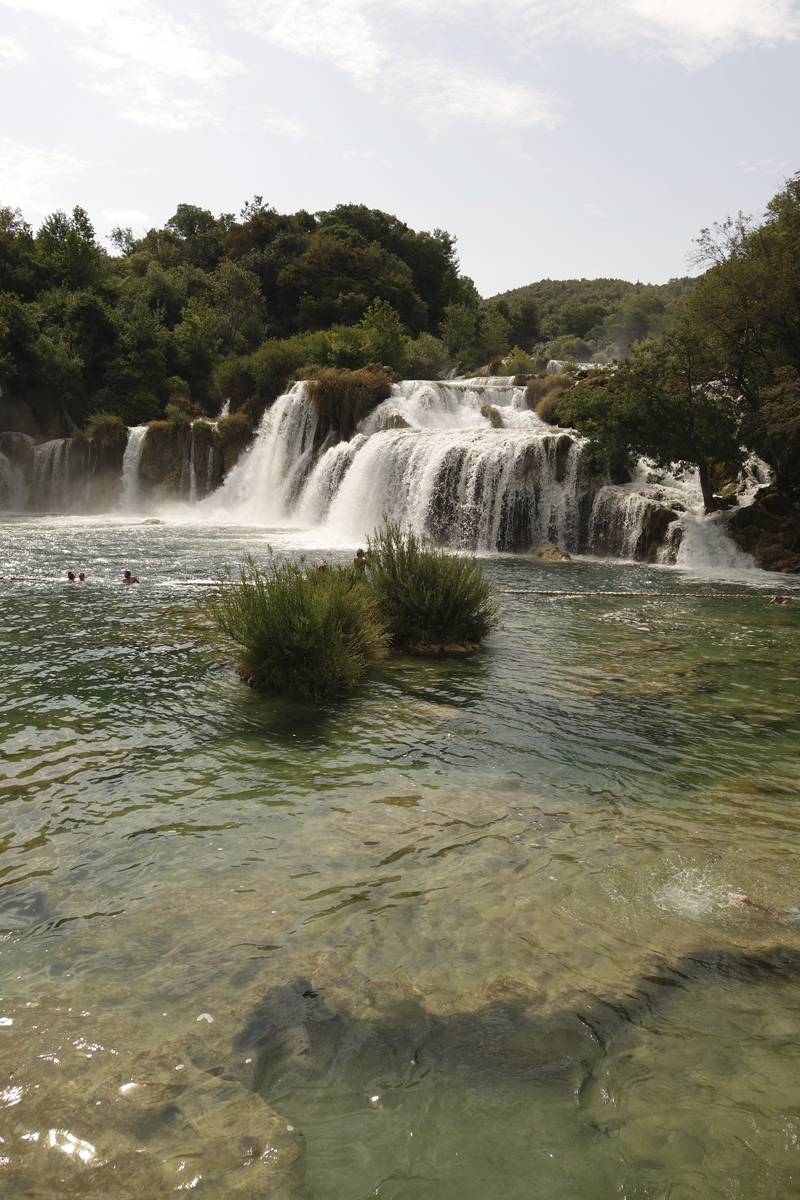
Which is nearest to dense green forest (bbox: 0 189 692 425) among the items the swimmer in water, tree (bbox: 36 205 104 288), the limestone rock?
tree (bbox: 36 205 104 288)

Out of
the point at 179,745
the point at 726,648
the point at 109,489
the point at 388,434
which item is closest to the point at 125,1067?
the point at 179,745

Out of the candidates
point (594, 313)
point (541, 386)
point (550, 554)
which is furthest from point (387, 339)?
point (594, 313)

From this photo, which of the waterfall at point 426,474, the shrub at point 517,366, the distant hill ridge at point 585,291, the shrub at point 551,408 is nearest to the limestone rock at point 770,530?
the waterfall at point 426,474

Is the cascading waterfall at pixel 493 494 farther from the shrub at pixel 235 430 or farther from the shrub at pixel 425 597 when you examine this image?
the shrub at pixel 425 597

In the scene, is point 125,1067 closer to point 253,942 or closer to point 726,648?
point 253,942

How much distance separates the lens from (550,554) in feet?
65.4

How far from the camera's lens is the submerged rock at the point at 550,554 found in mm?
19562

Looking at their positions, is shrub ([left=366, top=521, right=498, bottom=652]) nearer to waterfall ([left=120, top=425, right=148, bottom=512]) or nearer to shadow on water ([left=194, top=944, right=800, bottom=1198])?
shadow on water ([left=194, top=944, right=800, bottom=1198])

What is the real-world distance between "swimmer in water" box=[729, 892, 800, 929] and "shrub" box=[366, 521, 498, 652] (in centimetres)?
570

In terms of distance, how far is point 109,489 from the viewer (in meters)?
34.7

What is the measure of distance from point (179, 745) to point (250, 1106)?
3.64 meters

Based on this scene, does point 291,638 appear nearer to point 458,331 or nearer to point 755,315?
point 755,315

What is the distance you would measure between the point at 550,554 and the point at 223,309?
122 feet

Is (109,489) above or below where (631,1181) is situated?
above
